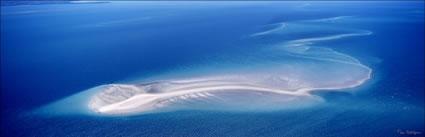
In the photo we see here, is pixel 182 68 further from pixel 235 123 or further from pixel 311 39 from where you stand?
pixel 311 39

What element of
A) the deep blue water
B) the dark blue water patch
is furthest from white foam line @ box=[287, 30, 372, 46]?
the dark blue water patch

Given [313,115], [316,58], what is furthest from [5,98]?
[316,58]

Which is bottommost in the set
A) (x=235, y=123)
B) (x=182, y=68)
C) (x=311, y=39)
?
(x=235, y=123)

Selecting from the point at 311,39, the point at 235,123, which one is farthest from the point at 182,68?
the point at 311,39

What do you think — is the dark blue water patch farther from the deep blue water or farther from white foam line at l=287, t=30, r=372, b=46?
white foam line at l=287, t=30, r=372, b=46

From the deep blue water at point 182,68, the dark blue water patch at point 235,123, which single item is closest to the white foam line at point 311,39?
the deep blue water at point 182,68

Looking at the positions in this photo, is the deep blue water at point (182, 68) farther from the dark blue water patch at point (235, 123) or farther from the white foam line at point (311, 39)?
the white foam line at point (311, 39)

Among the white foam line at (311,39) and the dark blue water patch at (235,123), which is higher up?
the white foam line at (311,39)

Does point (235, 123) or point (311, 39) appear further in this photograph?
point (311, 39)

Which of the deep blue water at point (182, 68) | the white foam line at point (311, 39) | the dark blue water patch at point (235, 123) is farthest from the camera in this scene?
the white foam line at point (311, 39)

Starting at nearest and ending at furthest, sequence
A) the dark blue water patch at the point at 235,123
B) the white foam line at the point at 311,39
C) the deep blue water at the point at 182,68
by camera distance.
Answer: the dark blue water patch at the point at 235,123 → the deep blue water at the point at 182,68 → the white foam line at the point at 311,39

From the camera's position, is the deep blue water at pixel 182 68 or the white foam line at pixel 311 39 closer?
the deep blue water at pixel 182 68
